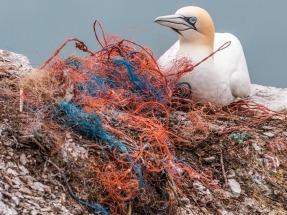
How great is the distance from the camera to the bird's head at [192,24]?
9828mm

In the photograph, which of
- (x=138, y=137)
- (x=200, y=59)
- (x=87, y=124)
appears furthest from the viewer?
(x=200, y=59)

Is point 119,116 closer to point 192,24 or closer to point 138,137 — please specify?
point 138,137

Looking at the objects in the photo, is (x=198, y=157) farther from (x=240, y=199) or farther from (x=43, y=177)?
(x=43, y=177)

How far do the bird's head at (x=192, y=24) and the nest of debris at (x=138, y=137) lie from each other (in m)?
0.43

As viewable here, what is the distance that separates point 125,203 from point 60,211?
675mm

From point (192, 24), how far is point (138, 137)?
2.30 m

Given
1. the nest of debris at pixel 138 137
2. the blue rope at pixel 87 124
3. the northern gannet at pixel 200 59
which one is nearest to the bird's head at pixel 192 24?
the northern gannet at pixel 200 59

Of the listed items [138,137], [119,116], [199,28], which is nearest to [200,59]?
[199,28]

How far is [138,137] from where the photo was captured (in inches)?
314

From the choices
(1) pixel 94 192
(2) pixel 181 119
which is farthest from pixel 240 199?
(1) pixel 94 192

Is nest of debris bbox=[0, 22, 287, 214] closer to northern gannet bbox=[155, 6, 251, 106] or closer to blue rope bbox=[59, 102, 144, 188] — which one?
blue rope bbox=[59, 102, 144, 188]

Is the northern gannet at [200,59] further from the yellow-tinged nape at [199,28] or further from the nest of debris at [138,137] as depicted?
the nest of debris at [138,137]

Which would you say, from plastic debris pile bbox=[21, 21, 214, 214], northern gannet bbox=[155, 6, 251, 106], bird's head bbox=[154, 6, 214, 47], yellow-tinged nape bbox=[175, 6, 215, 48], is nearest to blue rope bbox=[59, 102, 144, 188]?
plastic debris pile bbox=[21, 21, 214, 214]

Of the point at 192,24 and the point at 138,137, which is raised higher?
the point at 192,24
